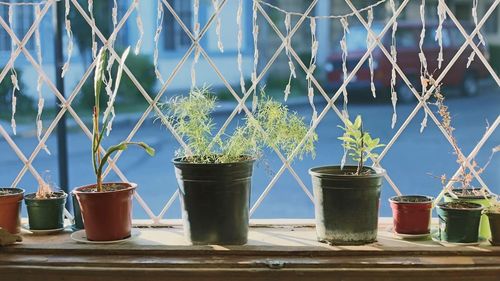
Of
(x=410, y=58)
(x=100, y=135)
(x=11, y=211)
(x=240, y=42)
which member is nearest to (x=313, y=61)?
(x=240, y=42)

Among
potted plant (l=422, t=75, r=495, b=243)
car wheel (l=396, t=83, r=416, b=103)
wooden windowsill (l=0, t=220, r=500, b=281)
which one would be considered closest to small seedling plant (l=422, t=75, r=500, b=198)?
potted plant (l=422, t=75, r=495, b=243)

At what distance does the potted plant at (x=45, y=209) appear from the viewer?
1.57m

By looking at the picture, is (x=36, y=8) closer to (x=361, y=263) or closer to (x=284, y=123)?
(x=284, y=123)

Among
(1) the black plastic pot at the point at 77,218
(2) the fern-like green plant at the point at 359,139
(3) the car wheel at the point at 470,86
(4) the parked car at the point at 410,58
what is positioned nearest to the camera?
(2) the fern-like green plant at the point at 359,139

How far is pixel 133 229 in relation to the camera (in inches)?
63.4

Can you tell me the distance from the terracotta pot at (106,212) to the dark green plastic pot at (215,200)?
0.43ft

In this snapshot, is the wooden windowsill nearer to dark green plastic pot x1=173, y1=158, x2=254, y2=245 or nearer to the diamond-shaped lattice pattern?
dark green plastic pot x1=173, y1=158, x2=254, y2=245

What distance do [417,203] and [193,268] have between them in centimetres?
52

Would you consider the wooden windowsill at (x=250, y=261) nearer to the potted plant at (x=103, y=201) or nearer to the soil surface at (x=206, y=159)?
the potted plant at (x=103, y=201)

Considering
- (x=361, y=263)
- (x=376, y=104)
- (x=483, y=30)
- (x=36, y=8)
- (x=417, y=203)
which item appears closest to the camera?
(x=361, y=263)

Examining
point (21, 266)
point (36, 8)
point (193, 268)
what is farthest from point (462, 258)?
point (36, 8)

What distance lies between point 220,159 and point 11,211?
515mm

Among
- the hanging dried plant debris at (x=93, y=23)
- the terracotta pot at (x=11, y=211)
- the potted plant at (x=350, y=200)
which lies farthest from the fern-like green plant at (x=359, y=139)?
the terracotta pot at (x=11, y=211)

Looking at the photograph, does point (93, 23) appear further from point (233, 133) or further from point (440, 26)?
point (440, 26)
